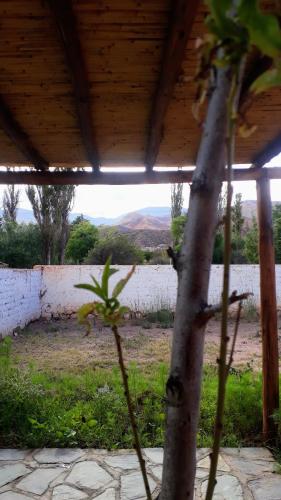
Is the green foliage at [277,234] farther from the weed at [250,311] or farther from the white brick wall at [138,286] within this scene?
the weed at [250,311]

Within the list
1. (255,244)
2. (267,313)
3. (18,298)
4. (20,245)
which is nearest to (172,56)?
(267,313)

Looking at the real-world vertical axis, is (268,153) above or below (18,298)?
above

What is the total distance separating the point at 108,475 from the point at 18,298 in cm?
601

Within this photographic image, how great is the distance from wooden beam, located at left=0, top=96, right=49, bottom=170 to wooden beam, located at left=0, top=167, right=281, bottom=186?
3.7 inches

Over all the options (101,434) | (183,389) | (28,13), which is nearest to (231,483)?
(101,434)

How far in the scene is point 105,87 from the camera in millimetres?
2051

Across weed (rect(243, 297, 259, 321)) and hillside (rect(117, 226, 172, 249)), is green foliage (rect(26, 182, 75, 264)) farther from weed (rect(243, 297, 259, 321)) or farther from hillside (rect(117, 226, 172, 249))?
hillside (rect(117, 226, 172, 249))

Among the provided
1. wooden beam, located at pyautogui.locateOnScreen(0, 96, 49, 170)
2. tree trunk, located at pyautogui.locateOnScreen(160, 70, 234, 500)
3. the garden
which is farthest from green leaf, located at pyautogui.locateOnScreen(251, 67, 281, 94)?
the garden

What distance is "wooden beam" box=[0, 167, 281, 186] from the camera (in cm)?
306

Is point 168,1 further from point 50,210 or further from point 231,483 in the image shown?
point 50,210

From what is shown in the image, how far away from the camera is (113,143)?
273cm

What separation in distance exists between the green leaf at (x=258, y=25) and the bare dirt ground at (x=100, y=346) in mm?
5080

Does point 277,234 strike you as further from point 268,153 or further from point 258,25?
point 258,25

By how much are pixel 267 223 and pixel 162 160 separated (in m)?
0.87
